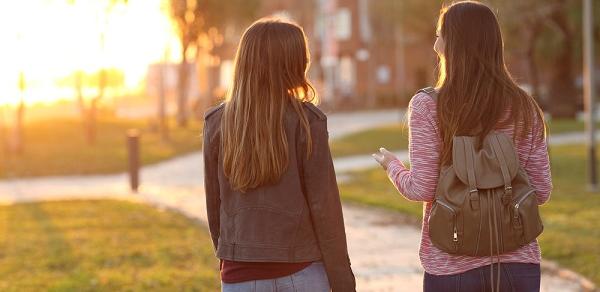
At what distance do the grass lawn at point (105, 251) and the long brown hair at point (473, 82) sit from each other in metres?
5.47

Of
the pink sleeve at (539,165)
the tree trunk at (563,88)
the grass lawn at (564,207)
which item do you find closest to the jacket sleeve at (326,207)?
the pink sleeve at (539,165)

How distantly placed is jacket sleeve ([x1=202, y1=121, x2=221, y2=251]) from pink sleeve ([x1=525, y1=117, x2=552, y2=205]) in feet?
3.42

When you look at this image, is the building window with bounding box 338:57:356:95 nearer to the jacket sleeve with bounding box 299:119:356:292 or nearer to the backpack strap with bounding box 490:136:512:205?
the jacket sleeve with bounding box 299:119:356:292

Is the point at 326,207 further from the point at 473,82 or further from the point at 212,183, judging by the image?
the point at 473,82

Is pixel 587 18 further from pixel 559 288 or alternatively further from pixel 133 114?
pixel 133 114

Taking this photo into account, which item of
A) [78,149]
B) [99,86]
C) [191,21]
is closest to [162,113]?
[99,86]

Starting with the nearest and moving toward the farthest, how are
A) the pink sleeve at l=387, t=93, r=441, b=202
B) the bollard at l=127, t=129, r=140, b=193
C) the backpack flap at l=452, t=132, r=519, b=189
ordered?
the backpack flap at l=452, t=132, r=519, b=189 → the pink sleeve at l=387, t=93, r=441, b=202 → the bollard at l=127, t=129, r=140, b=193

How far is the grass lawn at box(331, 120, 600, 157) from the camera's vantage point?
31531mm

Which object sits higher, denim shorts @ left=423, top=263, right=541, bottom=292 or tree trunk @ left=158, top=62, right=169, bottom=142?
denim shorts @ left=423, top=263, right=541, bottom=292

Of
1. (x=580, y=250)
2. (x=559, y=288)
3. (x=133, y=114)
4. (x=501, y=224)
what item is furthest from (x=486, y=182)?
(x=133, y=114)

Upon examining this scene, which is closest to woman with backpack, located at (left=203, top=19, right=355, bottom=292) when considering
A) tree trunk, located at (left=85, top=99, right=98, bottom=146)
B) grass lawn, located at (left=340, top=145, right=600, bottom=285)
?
grass lawn, located at (left=340, top=145, right=600, bottom=285)

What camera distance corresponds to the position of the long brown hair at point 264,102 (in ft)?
12.8

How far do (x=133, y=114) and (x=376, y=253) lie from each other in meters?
58.7

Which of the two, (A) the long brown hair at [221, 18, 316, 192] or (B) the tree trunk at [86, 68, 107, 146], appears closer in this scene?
(A) the long brown hair at [221, 18, 316, 192]
